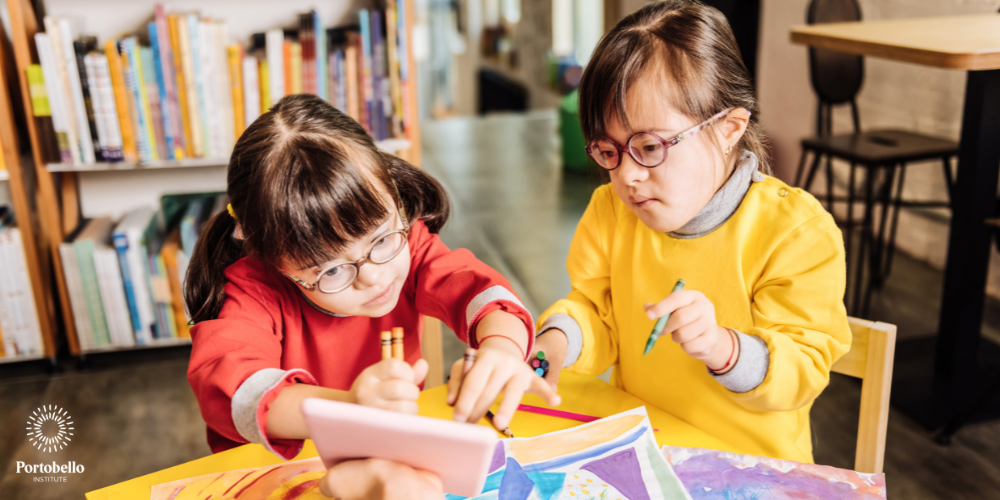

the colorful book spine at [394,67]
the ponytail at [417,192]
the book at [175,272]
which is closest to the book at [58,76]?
the book at [175,272]

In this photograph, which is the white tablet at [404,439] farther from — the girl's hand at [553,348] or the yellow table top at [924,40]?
the yellow table top at [924,40]

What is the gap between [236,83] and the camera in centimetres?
205

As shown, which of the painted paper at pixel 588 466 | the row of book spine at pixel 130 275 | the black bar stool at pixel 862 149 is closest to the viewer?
the painted paper at pixel 588 466

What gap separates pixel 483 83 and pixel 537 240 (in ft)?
16.3

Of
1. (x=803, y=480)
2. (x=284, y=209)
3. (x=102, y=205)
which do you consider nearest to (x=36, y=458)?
(x=102, y=205)

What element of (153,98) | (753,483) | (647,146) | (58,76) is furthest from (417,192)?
(58,76)

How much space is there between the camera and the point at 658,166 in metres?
0.78

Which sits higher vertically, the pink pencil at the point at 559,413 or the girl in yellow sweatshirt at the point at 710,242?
the girl in yellow sweatshirt at the point at 710,242

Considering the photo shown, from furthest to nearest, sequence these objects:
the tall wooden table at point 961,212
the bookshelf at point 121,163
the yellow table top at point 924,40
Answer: the bookshelf at point 121,163, the tall wooden table at point 961,212, the yellow table top at point 924,40

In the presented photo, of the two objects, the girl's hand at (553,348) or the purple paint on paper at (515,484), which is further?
the girl's hand at (553,348)

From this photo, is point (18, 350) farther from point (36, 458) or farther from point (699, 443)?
point (699, 443)

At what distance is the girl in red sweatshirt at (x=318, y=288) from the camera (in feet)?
2.21

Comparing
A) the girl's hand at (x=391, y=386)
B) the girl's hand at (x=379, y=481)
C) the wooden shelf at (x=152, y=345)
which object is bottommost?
the wooden shelf at (x=152, y=345)

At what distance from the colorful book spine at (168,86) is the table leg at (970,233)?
6.87ft
